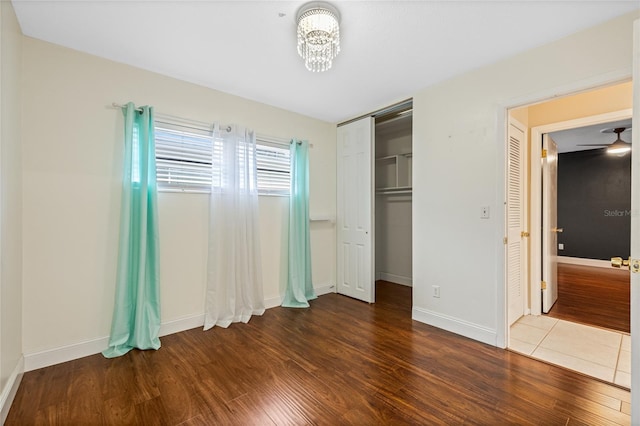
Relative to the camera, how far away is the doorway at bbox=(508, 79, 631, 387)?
2.27m

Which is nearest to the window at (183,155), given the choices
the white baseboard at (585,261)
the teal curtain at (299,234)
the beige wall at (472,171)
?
the teal curtain at (299,234)

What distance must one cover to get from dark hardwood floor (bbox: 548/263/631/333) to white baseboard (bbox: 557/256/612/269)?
28cm

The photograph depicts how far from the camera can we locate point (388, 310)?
3.43 metres

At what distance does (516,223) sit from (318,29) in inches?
107

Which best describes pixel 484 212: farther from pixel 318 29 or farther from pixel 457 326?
pixel 318 29

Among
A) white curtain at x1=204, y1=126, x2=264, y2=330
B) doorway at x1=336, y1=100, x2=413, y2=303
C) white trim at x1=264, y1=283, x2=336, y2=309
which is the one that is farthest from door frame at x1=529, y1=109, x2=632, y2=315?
white curtain at x1=204, y1=126, x2=264, y2=330

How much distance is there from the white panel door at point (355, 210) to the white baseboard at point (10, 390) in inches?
126

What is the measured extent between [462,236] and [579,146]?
511 cm

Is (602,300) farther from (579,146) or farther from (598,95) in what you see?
(579,146)

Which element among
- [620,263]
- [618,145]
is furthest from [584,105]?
[618,145]

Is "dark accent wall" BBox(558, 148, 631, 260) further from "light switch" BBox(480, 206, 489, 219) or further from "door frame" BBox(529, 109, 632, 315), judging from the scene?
"light switch" BBox(480, 206, 489, 219)

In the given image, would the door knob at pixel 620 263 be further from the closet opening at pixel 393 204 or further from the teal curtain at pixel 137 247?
Result: the teal curtain at pixel 137 247

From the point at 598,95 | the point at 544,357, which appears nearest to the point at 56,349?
the point at 544,357

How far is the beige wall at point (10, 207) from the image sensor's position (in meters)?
1.68
